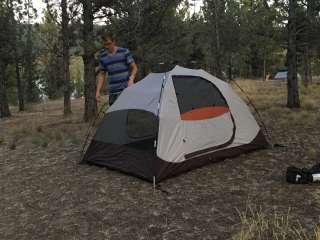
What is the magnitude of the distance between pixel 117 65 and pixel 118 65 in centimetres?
2

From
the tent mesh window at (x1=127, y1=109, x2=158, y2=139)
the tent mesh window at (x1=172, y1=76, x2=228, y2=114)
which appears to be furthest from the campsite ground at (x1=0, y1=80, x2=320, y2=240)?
the tent mesh window at (x1=172, y1=76, x2=228, y2=114)

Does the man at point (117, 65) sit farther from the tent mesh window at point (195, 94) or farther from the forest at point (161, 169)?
the tent mesh window at point (195, 94)

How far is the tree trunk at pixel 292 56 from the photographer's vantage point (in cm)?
1180

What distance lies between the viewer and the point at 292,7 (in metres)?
11.7

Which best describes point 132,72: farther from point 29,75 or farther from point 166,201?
point 29,75

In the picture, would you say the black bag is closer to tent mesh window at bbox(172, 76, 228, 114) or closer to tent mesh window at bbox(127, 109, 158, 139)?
tent mesh window at bbox(172, 76, 228, 114)

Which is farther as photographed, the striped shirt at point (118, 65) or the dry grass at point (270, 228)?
the striped shirt at point (118, 65)

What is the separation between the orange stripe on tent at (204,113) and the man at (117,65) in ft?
4.50

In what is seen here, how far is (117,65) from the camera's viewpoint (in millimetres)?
7422

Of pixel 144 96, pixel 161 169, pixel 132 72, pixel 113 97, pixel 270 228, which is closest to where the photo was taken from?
pixel 270 228

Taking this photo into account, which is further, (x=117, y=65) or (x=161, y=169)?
(x=117, y=65)

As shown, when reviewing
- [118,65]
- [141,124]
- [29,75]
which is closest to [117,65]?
[118,65]

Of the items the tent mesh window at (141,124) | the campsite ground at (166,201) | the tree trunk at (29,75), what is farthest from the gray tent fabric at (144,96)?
the tree trunk at (29,75)

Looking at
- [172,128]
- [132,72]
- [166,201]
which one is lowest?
[166,201]
